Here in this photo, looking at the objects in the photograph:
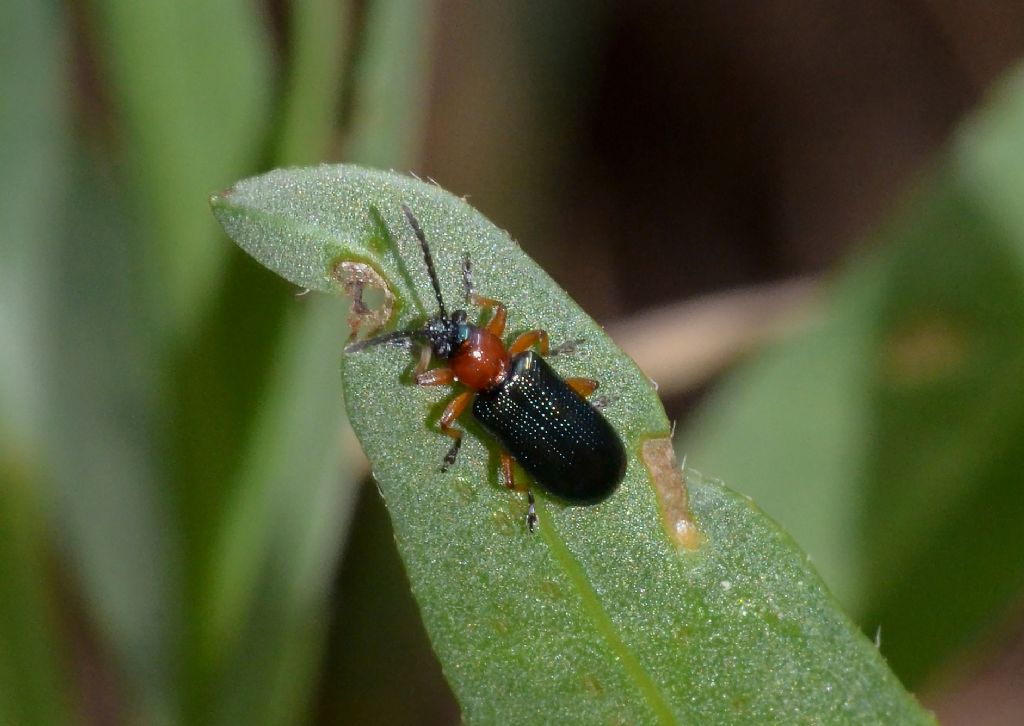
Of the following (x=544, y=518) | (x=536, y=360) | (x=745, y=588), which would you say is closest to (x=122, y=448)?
(x=536, y=360)

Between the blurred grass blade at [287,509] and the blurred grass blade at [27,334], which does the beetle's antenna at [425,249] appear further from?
the blurred grass blade at [27,334]

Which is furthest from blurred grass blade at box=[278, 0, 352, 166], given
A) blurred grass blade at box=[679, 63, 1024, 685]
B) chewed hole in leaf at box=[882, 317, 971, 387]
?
chewed hole in leaf at box=[882, 317, 971, 387]

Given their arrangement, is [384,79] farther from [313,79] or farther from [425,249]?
[425,249]

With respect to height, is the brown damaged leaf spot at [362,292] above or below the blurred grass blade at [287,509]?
above

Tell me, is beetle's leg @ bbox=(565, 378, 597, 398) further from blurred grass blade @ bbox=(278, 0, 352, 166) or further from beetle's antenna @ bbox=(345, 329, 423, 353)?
blurred grass blade @ bbox=(278, 0, 352, 166)

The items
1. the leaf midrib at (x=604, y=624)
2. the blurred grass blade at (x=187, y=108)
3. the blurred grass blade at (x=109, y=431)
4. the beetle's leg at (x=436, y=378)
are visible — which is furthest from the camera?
the blurred grass blade at (x=109, y=431)

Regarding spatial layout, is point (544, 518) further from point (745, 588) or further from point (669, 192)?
point (669, 192)

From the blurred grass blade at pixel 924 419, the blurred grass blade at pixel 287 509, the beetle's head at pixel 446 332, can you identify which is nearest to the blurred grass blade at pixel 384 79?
the blurred grass blade at pixel 287 509
